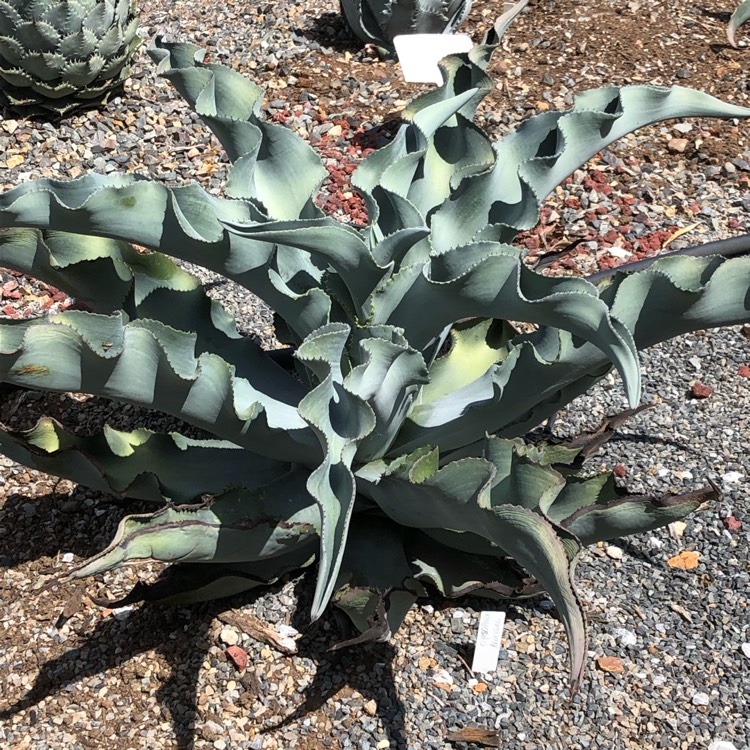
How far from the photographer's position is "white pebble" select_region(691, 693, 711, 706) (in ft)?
5.08

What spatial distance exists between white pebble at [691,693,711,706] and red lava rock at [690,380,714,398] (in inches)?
29.3

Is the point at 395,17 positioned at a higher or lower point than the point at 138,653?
higher

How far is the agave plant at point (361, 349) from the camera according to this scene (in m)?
1.21

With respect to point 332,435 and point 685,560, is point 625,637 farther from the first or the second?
point 332,435

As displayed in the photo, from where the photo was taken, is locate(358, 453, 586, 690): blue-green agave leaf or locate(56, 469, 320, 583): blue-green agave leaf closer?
locate(358, 453, 586, 690): blue-green agave leaf

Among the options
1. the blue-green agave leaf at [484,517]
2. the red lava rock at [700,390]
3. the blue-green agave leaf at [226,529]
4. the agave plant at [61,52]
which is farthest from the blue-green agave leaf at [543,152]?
the agave plant at [61,52]

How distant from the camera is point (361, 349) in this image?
4.32ft

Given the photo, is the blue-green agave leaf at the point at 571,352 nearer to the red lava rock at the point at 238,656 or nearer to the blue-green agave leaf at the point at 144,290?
the blue-green agave leaf at the point at 144,290

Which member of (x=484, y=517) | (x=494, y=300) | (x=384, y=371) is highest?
(x=494, y=300)

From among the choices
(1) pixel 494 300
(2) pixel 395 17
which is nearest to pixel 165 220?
(1) pixel 494 300

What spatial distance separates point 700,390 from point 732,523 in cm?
39

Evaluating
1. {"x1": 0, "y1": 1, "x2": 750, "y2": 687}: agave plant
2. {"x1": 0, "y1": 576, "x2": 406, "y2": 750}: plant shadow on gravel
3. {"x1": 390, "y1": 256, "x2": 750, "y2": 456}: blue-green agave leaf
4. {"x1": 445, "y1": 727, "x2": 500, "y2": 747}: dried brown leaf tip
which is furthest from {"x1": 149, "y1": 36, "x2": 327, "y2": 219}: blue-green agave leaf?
{"x1": 445, "y1": 727, "x2": 500, "y2": 747}: dried brown leaf tip

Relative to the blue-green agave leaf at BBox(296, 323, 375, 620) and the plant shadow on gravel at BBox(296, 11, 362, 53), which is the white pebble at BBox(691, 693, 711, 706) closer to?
the blue-green agave leaf at BBox(296, 323, 375, 620)

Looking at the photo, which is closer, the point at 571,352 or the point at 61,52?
the point at 571,352
